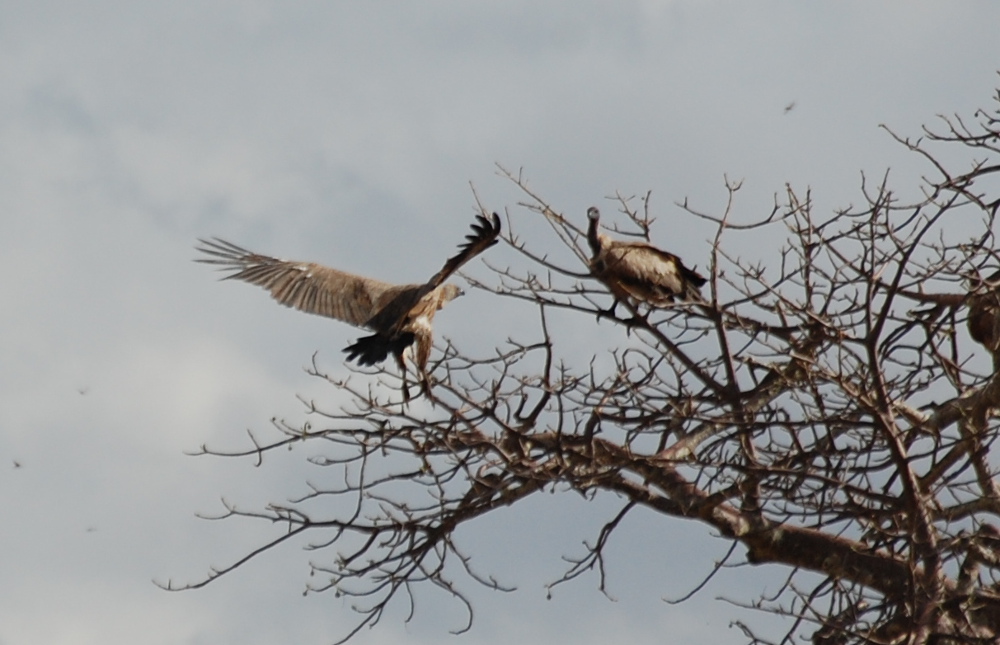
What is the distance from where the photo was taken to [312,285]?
8.42 meters

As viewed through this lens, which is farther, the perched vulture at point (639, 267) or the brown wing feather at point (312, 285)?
the brown wing feather at point (312, 285)

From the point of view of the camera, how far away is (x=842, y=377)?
5.32 metres

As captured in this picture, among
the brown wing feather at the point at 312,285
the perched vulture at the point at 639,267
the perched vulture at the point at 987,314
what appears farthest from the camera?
the brown wing feather at the point at 312,285

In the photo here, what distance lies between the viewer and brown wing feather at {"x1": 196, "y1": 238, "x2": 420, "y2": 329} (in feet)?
26.4

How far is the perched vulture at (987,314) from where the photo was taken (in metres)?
5.78

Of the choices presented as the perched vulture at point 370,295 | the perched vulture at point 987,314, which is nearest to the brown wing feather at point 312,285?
the perched vulture at point 370,295

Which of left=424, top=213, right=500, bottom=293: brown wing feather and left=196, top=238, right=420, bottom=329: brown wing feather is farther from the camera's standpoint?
left=196, top=238, right=420, bottom=329: brown wing feather

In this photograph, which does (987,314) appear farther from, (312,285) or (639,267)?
(312,285)

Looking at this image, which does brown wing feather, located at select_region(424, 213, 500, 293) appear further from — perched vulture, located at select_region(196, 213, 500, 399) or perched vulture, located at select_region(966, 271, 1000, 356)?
perched vulture, located at select_region(966, 271, 1000, 356)

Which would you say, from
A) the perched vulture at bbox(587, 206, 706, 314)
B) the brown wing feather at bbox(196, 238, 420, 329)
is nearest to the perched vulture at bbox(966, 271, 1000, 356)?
the perched vulture at bbox(587, 206, 706, 314)

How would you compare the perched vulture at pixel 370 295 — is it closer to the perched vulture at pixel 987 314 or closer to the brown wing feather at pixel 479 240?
the brown wing feather at pixel 479 240

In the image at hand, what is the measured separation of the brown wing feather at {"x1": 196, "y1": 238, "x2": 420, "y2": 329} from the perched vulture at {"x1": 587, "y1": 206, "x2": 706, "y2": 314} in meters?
1.31

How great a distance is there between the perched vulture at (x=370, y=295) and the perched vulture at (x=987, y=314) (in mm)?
1996

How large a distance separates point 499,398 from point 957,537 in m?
1.86
